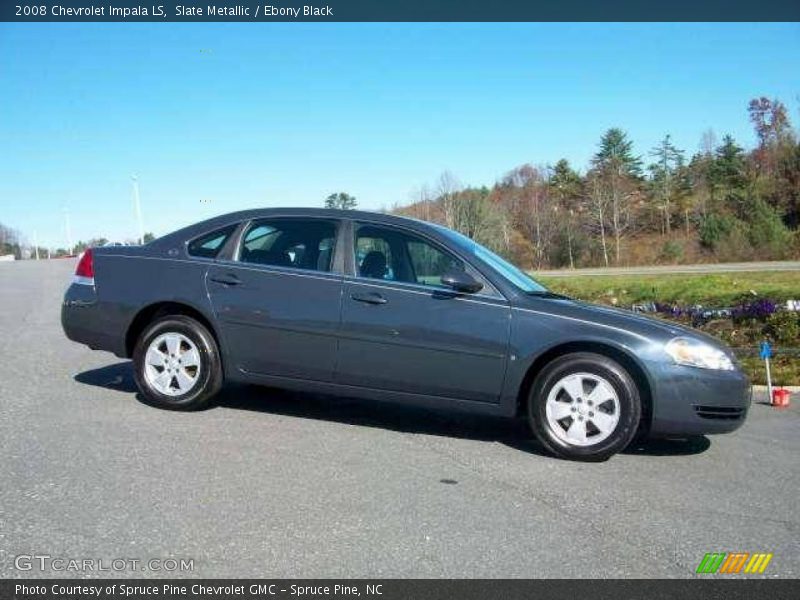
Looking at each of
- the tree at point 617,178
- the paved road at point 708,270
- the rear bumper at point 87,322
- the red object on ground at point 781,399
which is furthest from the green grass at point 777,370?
the tree at point 617,178

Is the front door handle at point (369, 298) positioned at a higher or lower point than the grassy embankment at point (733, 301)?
higher

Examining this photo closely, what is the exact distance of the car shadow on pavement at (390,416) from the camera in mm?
5172

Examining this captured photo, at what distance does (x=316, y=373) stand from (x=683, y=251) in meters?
39.0

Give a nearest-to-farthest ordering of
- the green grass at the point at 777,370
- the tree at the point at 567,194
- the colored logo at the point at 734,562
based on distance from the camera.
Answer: the colored logo at the point at 734,562 → the green grass at the point at 777,370 → the tree at the point at 567,194

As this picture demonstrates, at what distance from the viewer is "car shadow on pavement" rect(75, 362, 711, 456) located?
17.0 feet

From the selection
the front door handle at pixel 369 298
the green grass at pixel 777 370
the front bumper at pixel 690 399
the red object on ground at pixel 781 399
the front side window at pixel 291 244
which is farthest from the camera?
the green grass at pixel 777 370

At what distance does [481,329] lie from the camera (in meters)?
4.88

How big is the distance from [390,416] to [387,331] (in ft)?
3.35

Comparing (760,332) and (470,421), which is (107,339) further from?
(760,332)

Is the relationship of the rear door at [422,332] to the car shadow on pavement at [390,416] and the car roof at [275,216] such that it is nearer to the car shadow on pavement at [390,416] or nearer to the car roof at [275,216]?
the car roof at [275,216]

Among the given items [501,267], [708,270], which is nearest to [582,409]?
[501,267]

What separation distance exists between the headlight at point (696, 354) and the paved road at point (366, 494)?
0.66m

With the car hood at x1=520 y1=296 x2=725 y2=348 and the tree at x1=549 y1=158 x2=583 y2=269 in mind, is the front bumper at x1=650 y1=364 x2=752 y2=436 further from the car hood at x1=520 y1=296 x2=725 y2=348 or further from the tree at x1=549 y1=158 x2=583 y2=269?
the tree at x1=549 y1=158 x2=583 y2=269

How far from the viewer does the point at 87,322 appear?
5.85 metres
